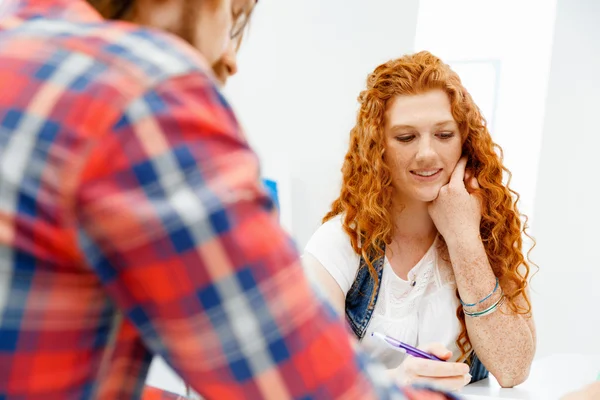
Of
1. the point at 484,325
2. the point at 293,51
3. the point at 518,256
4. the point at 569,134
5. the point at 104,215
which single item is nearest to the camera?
the point at 104,215

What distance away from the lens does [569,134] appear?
271 cm

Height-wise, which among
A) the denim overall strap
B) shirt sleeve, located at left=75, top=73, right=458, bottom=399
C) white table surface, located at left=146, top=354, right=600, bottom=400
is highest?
shirt sleeve, located at left=75, top=73, right=458, bottom=399

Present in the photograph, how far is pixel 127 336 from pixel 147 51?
0.17 metres

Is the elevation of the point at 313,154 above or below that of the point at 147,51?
below

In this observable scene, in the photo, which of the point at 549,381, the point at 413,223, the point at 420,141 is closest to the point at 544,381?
the point at 549,381

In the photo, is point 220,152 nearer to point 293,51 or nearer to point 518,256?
point 518,256

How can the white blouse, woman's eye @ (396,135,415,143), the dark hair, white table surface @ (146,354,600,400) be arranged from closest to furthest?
the dark hair, white table surface @ (146,354,600,400), the white blouse, woman's eye @ (396,135,415,143)

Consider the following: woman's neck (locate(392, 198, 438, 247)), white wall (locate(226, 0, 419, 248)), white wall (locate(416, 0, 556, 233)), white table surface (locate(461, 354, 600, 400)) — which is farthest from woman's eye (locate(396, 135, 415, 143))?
white wall (locate(416, 0, 556, 233))

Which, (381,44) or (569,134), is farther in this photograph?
(569,134)

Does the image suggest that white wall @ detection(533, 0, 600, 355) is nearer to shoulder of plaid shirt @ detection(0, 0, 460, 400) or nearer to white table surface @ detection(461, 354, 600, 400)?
white table surface @ detection(461, 354, 600, 400)

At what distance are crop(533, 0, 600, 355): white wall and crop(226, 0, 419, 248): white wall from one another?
2.71 feet

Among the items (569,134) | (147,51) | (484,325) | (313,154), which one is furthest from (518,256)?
(569,134)

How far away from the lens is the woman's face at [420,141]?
4.35ft

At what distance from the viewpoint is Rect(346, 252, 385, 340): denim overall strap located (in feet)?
4.14
